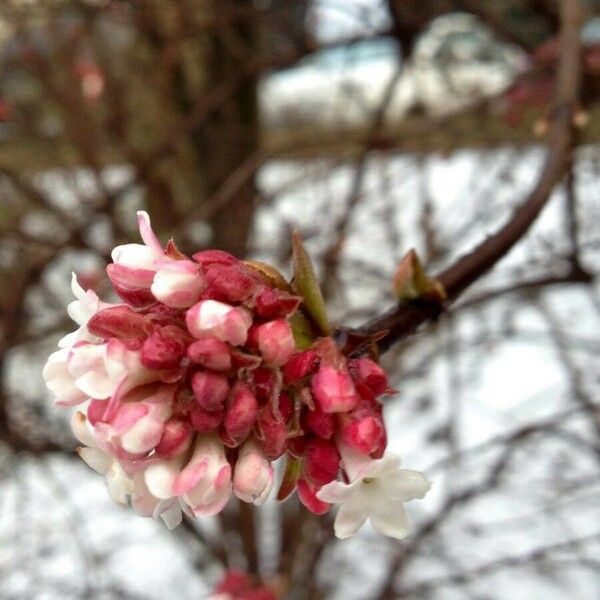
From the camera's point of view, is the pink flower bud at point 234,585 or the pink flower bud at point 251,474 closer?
the pink flower bud at point 251,474

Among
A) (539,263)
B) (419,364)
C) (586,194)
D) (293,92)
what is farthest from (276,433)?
(293,92)

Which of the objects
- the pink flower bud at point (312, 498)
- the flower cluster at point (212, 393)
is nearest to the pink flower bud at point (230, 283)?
the flower cluster at point (212, 393)

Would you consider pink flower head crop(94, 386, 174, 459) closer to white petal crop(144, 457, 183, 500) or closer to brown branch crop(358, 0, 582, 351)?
white petal crop(144, 457, 183, 500)

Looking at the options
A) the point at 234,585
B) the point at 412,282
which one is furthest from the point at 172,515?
the point at 234,585

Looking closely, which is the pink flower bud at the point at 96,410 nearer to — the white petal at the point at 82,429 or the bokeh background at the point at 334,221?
the white petal at the point at 82,429

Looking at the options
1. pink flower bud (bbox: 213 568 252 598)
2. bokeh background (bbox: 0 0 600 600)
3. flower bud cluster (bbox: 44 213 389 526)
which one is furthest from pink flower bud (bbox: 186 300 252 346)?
bokeh background (bbox: 0 0 600 600)

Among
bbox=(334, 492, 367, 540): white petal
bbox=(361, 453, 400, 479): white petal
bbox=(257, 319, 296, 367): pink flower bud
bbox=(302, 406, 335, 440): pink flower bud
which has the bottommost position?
bbox=(334, 492, 367, 540): white petal
